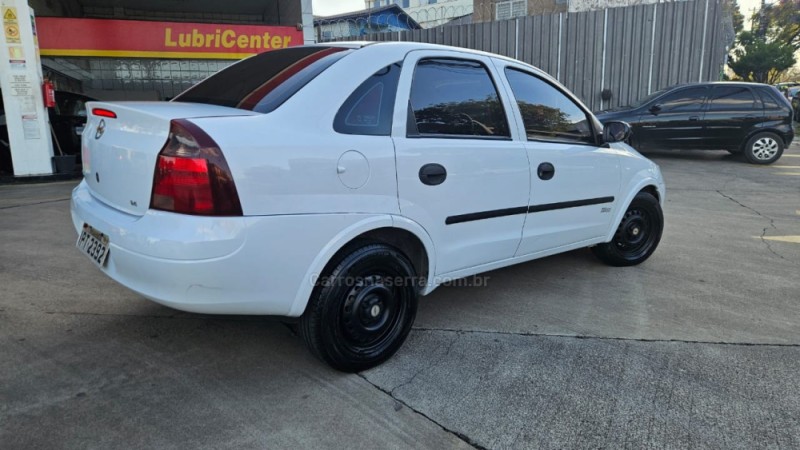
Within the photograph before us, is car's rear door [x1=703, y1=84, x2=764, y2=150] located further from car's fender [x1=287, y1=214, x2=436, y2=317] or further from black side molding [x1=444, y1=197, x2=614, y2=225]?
car's fender [x1=287, y1=214, x2=436, y2=317]

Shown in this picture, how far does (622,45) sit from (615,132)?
10253mm

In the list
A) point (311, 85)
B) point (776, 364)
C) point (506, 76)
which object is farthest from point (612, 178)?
point (311, 85)

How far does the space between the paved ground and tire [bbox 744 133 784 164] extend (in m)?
7.42

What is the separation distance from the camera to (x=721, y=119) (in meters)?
10.5

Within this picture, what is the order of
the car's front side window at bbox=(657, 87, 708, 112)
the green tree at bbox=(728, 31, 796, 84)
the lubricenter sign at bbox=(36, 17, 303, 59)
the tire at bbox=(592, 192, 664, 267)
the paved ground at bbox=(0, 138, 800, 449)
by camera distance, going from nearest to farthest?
1. the paved ground at bbox=(0, 138, 800, 449)
2. the tire at bbox=(592, 192, 664, 267)
3. the car's front side window at bbox=(657, 87, 708, 112)
4. the lubricenter sign at bbox=(36, 17, 303, 59)
5. the green tree at bbox=(728, 31, 796, 84)

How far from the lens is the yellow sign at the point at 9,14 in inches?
320

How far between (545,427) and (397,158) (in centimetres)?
141

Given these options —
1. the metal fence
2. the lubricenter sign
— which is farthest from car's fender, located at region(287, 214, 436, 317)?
the metal fence

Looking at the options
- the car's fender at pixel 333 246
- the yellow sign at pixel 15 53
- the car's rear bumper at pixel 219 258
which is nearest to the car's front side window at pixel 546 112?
the car's fender at pixel 333 246

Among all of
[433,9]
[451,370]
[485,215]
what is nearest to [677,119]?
[485,215]

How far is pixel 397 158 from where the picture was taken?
2.64m

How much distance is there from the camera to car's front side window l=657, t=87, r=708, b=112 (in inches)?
414

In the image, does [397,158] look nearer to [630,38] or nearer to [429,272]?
[429,272]

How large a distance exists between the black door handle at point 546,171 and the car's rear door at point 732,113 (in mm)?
8855
